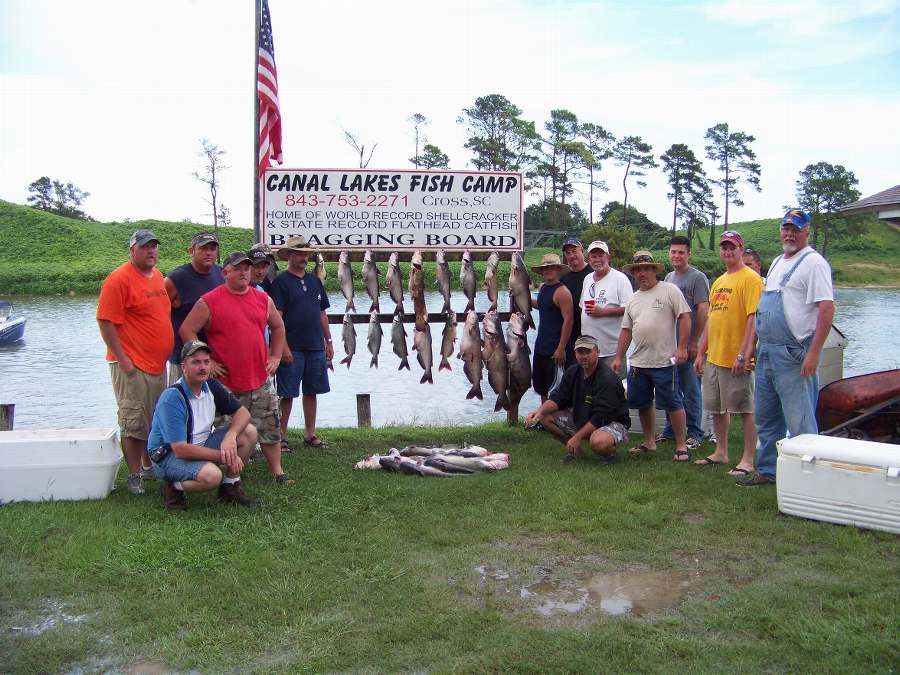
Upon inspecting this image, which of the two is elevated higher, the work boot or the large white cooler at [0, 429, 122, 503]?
the large white cooler at [0, 429, 122, 503]

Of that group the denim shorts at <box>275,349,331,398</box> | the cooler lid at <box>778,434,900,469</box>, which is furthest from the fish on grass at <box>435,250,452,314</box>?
the cooler lid at <box>778,434,900,469</box>

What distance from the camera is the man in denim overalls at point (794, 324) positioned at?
5.17 meters

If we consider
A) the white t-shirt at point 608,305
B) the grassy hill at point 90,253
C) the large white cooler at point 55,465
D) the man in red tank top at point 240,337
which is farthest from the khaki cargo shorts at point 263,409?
the grassy hill at point 90,253

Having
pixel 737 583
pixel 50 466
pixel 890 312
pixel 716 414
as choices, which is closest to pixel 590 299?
pixel 716 414

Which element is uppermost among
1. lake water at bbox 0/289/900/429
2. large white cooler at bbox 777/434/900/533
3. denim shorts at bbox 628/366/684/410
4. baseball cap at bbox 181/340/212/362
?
baseball cap at bbox 181/340/212/362

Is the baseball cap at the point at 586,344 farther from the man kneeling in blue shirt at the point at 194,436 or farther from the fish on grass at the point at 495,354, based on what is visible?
the man kneeling in blue shirt at the point at 194,436

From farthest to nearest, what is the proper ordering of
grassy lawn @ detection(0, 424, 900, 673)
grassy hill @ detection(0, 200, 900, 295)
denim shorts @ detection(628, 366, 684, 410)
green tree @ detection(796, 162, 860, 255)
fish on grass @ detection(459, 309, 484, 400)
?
green tree @ detection(796, 162, 860, 255), grassy hill @ detection(0, 200, 900, 295), fish on grass @ detection(459, 309, 484, 400), denim shorts @ detection(628, 366, 684, 410), grassy lawn @ detection(0, 424, 900, 673)

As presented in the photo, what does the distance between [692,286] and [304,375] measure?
11.5 feet

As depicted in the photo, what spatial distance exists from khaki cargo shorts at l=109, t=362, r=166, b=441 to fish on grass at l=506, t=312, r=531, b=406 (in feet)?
10.8

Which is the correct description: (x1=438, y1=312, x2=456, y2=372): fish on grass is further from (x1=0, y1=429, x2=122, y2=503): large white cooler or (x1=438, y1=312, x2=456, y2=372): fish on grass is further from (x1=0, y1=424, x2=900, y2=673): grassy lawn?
(x1=0, y1=429, x2=122, y2=503): large white cooler

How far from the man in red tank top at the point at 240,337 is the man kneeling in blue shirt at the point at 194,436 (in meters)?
0.34

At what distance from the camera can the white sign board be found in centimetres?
792

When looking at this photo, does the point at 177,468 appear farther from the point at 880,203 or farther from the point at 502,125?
the point at 502,125

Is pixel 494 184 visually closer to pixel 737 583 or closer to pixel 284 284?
pixel 284 284
